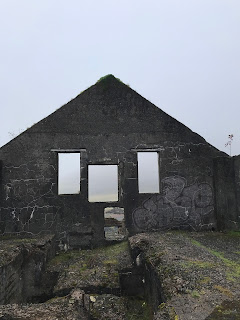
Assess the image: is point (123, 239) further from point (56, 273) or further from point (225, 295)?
point (225, 295)

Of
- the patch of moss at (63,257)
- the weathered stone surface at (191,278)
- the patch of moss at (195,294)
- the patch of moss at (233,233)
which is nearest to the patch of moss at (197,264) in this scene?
the weathered stone surface at (191,278)

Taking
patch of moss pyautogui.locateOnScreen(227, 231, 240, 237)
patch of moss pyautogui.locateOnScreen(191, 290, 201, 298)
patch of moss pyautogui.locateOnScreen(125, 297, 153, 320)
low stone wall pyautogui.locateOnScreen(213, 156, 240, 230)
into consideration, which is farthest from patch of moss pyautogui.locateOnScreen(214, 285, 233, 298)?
low stone wall pyautogui.locateOnScreen(213, 156, 240, 230)

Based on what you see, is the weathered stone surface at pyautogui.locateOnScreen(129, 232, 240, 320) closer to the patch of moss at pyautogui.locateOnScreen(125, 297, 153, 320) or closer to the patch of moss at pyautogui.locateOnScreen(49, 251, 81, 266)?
the patch of moss at pyautogui.locateOnScreen(125, 297, 153, 320)

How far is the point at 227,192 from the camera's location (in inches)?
441

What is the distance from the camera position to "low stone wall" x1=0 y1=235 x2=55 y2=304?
6672 mm

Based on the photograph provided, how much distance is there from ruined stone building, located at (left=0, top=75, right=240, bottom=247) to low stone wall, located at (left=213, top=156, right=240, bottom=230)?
0.04 meters

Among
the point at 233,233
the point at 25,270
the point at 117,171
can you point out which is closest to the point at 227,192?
the point at 233,233

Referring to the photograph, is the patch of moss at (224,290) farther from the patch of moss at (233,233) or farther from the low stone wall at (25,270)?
the patch of moss at (233,233)

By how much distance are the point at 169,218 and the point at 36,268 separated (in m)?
5.23

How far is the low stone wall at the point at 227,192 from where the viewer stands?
1100 centimetres

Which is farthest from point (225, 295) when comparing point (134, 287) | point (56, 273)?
point (56, 273)

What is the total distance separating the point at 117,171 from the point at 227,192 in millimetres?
4337

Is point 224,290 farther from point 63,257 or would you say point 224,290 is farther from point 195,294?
point 63,257

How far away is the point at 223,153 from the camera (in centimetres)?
1155
